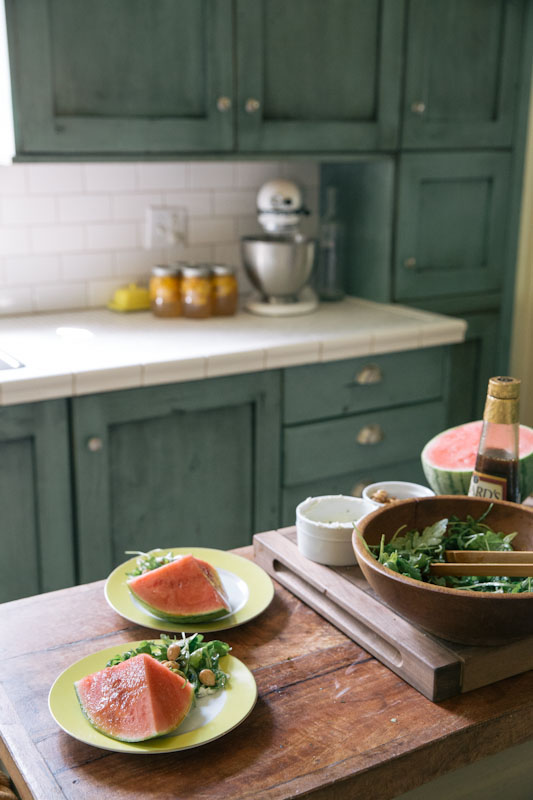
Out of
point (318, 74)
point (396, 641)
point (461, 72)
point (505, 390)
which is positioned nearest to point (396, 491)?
point (505, 390)

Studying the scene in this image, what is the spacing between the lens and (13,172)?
252 centimetres

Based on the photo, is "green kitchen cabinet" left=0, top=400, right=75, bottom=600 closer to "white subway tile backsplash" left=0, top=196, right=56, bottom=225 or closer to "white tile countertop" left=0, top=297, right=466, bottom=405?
"white tile countertop" left=0, top=297, right=466, bottom=405

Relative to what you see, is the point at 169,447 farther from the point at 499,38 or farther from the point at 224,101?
the point at 499,38

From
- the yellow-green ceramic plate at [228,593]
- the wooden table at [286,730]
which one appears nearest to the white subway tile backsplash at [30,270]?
the yellow-green ceramic plate at [228,593]

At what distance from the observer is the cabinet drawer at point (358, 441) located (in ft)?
7.98

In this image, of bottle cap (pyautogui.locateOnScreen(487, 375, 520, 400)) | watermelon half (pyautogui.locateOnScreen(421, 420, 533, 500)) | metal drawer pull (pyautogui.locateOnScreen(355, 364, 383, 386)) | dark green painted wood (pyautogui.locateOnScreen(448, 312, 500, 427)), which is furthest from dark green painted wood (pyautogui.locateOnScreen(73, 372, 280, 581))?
bottle cap (pyautogui.locateOnScreen(487, 375, 520, 400))

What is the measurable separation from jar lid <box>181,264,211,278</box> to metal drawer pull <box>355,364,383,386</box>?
0.57m

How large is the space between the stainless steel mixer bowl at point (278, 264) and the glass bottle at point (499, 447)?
1.52m

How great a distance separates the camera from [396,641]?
102cm

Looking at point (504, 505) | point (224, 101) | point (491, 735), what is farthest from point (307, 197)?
point (491, 735)

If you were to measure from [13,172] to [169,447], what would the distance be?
981mm

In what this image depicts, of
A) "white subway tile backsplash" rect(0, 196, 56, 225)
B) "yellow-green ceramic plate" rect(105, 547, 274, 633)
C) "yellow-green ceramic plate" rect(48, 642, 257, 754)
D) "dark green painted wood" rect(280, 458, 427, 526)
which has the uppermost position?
"white subway tile backsplash" rect(0, 196, 56, 225)

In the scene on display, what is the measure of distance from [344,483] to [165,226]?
1.03m

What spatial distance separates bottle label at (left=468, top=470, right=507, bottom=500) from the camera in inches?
49.3
